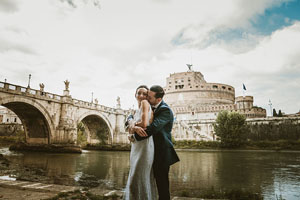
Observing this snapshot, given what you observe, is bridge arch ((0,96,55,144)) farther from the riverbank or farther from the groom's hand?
the groom's hand

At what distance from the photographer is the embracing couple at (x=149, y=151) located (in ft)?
9.52

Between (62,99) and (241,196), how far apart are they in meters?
24.8

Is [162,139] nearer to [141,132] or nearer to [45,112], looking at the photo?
[141,132]

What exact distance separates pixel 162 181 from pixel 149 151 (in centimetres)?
55

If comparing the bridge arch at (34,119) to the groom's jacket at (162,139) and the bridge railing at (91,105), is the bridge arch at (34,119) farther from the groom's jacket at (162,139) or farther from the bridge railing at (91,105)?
the groom's jacket at (162,139)

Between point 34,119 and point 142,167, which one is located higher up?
point 34,119

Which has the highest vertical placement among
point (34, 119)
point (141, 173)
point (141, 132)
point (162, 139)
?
point (34, 119)

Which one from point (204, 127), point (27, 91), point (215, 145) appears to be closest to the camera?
point (27, 91)

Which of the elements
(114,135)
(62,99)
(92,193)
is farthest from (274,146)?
(92,193)

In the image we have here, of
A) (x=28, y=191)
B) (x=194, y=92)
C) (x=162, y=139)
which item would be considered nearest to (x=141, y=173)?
(x=162, y=139)

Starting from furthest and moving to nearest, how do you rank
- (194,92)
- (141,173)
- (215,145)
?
1. (194,92)
2. (215,145)
3. (141,173)

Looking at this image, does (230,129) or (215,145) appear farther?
(215,145)

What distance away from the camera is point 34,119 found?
25.5m

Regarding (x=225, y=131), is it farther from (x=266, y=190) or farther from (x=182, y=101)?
(x=182, y=101)
